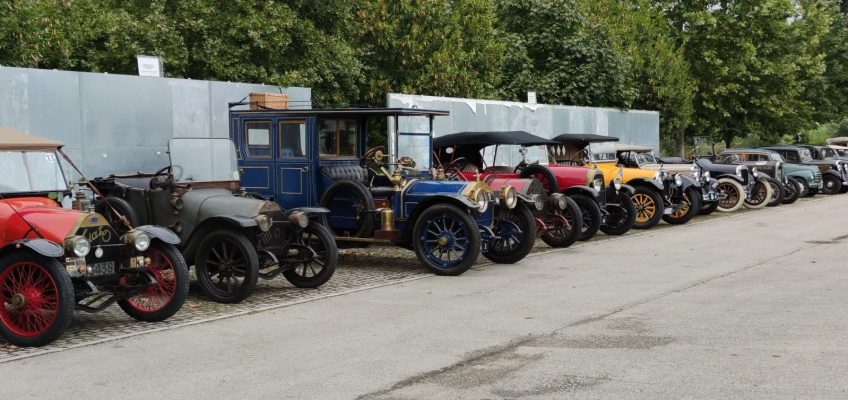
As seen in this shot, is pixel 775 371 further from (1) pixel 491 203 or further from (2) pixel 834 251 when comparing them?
(2) pixel 834 251

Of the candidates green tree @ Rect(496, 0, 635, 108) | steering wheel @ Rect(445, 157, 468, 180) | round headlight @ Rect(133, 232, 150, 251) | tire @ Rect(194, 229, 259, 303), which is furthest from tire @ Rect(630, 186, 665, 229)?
green tree @ Rect(496, 0, 635, 108)

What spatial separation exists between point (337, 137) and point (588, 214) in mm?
5124

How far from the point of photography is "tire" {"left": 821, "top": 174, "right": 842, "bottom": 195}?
96.6 ft

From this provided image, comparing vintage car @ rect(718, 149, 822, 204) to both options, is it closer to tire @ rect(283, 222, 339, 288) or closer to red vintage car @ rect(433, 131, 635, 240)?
red vintage car @ rect(433, 131, 635, 240)

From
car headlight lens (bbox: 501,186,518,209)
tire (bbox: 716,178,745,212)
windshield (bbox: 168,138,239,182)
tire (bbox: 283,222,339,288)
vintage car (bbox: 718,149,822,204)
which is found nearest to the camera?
tire (bbox: 283,222,339,288)

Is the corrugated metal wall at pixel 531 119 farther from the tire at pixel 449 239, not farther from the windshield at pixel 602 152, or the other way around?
the windshield at pixel 602 152

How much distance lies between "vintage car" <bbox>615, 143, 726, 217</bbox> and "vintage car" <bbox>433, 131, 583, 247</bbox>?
503 cm

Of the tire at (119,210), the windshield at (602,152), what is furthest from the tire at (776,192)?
the tire at (119,210)

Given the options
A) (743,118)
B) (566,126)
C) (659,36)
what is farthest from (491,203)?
(743,118)

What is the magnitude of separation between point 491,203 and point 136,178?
454 centimetres

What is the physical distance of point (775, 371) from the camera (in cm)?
628

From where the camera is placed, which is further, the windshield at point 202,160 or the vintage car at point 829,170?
the vintage car at point 829,170

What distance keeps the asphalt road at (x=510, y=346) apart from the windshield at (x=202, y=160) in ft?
7.36

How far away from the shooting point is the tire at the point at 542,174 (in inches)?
590
